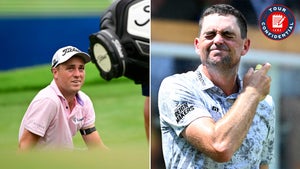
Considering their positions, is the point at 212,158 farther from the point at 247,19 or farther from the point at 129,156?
the point at 247,19

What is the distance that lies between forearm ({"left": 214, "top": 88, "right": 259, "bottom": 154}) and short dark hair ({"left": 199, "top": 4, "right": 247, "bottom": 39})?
388 mm

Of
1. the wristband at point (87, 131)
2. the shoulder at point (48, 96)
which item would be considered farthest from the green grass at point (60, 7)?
the wristband at point (87, 131)

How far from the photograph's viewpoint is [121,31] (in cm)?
333

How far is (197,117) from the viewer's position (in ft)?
10.4

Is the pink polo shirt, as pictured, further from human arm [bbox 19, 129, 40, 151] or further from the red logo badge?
the red logo badge

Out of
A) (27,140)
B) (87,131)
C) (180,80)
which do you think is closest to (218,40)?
(180,80)

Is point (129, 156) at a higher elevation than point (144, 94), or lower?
lower

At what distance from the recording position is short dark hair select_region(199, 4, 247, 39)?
131 inches

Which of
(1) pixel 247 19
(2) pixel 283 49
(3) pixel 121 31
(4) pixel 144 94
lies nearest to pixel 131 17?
(3) pixel 121 31

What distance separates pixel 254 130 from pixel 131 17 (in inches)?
37.5

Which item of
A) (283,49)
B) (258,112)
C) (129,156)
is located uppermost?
(283,49)

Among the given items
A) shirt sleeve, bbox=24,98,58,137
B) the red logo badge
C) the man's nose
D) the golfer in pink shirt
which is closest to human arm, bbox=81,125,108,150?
the golfer in pink shirt

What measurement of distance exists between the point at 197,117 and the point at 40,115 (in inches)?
35.7

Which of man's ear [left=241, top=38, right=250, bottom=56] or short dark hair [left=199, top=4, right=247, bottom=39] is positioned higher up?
short dark hair [left=199, top=4, right=247, bottom=39]
